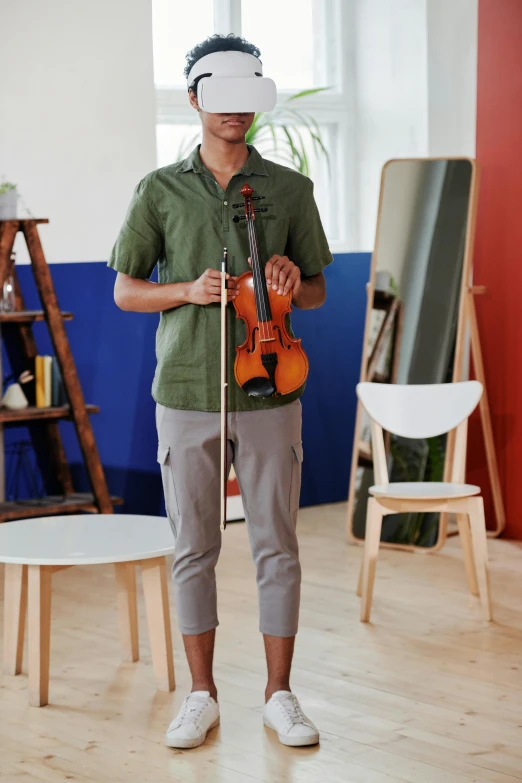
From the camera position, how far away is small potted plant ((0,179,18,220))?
4.17 m

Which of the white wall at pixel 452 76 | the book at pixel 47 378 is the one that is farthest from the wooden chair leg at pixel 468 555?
the white wall at pixel 452 76

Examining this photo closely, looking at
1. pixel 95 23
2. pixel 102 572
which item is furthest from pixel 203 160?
pixel 95 23

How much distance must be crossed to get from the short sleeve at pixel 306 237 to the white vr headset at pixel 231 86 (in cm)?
23

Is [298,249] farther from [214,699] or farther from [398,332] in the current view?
[398,332]

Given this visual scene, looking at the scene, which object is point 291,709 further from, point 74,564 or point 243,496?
point 74,564

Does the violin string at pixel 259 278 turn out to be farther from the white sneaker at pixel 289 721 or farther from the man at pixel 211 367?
the white sneaker at pixel 289 721

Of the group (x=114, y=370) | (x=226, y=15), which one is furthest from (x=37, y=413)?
(x=226, y=15)

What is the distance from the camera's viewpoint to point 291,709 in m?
2.47

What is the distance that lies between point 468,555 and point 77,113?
2.36 meters

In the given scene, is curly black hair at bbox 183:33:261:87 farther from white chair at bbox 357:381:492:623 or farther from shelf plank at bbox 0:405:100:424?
shelf plank at bbox 0:405:100:424

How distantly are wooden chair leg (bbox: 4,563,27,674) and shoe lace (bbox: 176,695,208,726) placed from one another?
632 millimetres

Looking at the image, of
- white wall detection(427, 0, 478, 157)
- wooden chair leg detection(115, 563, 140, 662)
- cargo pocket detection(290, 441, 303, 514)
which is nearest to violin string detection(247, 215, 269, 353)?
cargo pocket detection(290, 441, 303, 514)

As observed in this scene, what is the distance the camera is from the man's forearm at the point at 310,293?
7.97 feet

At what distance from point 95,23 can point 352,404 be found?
6.87ft
